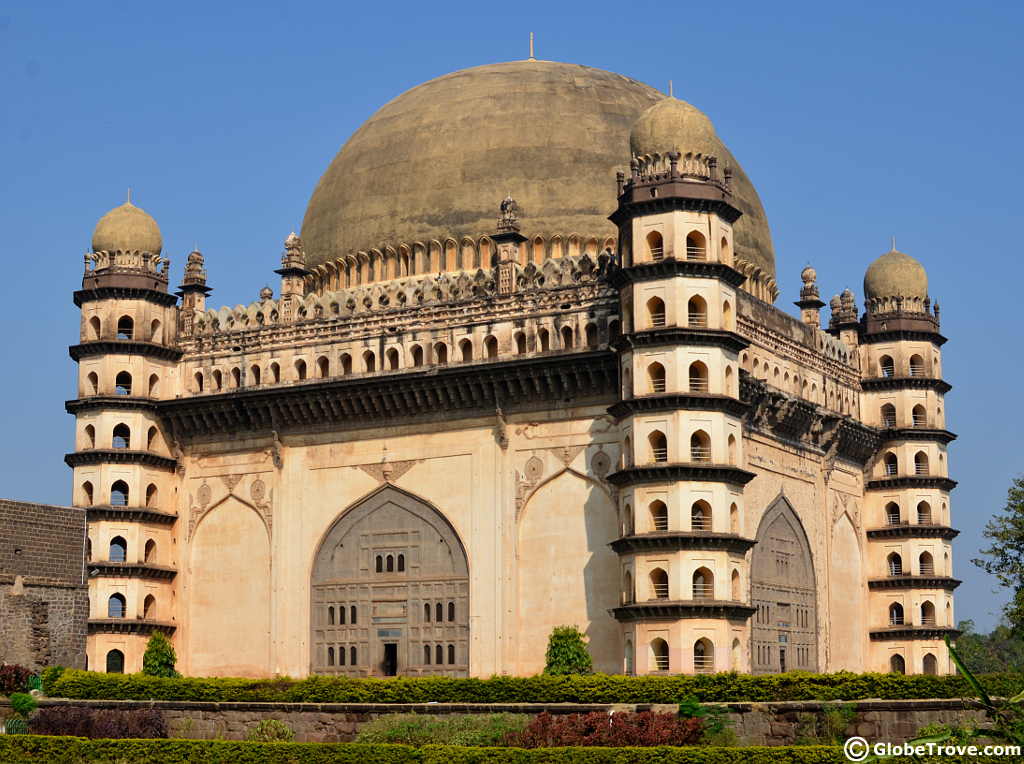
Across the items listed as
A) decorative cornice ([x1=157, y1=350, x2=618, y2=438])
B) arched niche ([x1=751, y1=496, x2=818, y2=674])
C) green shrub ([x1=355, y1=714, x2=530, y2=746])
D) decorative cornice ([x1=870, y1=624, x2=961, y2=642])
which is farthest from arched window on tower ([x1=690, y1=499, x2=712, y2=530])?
decorative cornice ([x1=870, y1=624, x2=961, y2=642])

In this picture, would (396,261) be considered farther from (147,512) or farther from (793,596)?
(793,596)

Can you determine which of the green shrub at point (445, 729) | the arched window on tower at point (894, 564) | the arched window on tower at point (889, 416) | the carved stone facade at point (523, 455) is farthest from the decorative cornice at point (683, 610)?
the arched window on tower at point (889, 416)

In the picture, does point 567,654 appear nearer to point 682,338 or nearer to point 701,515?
point 701,515

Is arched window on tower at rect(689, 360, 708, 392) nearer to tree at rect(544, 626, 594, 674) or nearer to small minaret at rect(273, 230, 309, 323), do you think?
tree at rect(544, 626, 594, 674)

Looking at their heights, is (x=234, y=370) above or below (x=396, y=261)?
below

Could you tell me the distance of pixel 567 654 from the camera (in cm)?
3200

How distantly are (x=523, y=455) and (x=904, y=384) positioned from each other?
12.8m

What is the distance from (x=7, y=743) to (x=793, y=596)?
19.5 m

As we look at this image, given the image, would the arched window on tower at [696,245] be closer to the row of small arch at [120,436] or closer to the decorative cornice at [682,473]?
the decorative cornice at [682,473]

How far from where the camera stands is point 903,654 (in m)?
39.5

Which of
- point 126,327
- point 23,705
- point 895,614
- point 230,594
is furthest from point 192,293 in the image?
point 895,614

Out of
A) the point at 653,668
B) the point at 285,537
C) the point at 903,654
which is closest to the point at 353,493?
the point at 285,537

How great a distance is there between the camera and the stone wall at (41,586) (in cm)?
3014

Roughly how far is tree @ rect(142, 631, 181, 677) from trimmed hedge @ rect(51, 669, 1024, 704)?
14.9 ft
